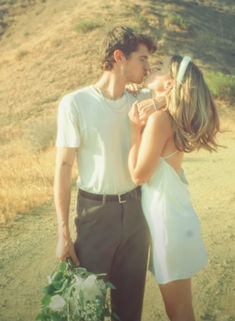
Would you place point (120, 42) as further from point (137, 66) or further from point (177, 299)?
point (177, 299)

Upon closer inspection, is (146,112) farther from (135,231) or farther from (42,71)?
(42,71)

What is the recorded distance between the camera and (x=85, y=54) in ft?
99.2

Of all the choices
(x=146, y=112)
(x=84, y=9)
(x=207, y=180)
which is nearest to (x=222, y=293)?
(x=146, y=112)

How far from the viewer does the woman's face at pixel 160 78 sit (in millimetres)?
3385

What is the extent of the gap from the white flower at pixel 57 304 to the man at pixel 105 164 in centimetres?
26

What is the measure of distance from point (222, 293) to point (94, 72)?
78.9 ft

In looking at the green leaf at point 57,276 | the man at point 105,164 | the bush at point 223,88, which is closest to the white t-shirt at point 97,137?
the man at point 105,164

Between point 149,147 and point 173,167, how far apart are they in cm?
22

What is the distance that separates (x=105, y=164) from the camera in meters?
3.38

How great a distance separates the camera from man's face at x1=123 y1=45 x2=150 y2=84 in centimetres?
341

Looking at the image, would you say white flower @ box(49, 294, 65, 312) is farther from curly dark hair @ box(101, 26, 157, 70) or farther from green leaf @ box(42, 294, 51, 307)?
curly dark hair @ box(101, 26, 157, 70)

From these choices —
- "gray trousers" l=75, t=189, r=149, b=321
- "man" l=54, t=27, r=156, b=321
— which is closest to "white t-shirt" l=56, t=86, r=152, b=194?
"man" l=54, t=27, r=156, b=321

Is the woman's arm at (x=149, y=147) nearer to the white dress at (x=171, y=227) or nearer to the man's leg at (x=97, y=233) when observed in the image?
the white dress at (x=171, y=227)

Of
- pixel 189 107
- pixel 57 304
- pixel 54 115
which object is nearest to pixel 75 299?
pixel 57 304
